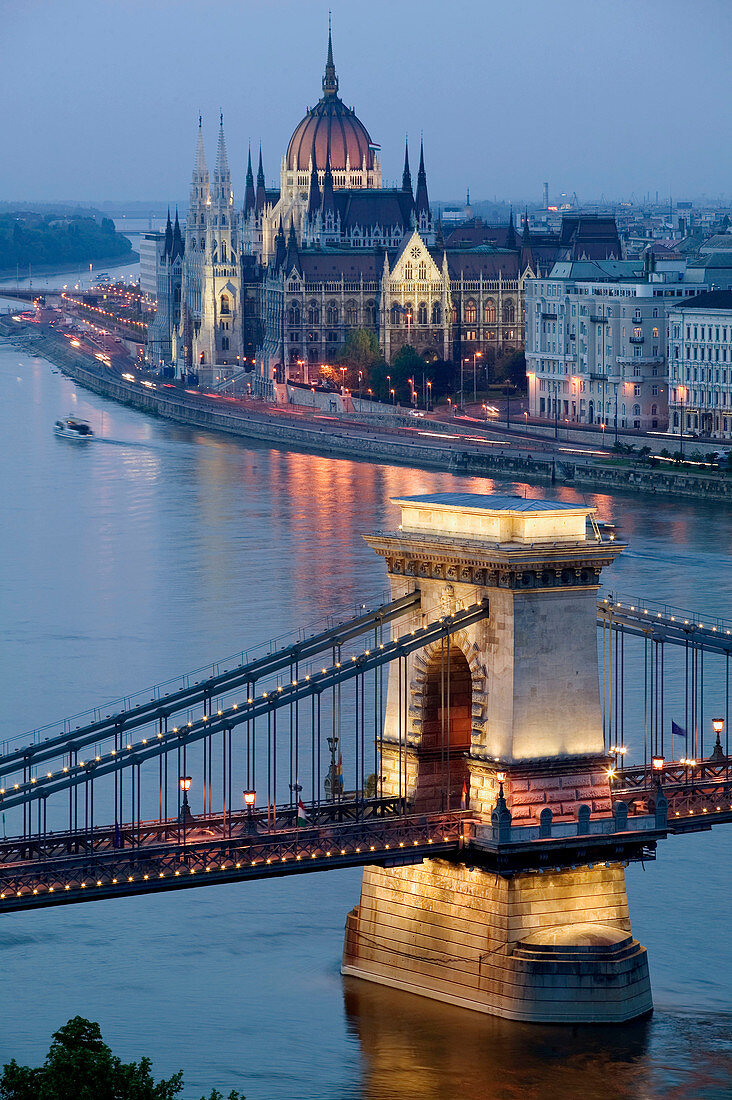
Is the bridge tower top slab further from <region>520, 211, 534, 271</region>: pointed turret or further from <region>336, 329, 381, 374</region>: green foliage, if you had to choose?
<region>520, 211, 534, 271</region>: pointed turret

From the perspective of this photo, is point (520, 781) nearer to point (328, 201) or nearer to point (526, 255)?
point (526, 255)

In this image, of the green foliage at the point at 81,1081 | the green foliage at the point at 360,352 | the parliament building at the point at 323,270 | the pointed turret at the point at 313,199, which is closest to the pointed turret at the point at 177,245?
the parliament building at the point at 323,270

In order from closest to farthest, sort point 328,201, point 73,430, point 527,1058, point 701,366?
point 527,1058
point 701,366
point 73,430
point 328,201

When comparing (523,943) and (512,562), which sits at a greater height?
(512,562)

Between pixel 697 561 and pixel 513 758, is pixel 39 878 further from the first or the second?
pixel 697 561

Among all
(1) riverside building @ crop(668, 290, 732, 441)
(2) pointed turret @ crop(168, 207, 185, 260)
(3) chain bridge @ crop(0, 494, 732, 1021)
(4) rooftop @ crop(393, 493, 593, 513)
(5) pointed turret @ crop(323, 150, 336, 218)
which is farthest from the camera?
(2) pointed turret @ crop(168, 207, 185, 260)

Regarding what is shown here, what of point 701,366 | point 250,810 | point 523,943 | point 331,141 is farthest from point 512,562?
point 331,141

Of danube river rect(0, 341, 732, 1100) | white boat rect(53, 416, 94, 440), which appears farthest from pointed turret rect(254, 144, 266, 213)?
danube river rect(0, 341, 732, 1100)
